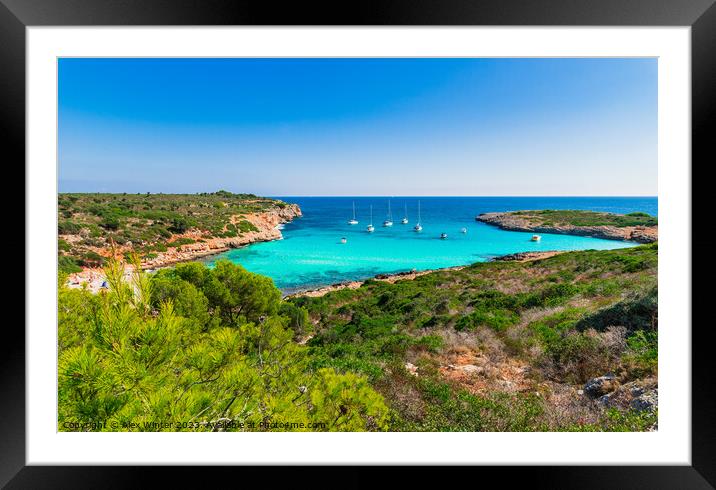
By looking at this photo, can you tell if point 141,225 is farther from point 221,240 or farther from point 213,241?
point 221,240

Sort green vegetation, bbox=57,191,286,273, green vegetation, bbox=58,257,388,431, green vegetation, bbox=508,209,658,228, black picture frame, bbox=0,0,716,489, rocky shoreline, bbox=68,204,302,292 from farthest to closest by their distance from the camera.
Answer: green vegetation, bbox=508,209,658,228 < rocky shoreline, bbox=68,204,302,292 < green vegetation, bbox=57,191,286,273 < green vegetation, bbox=58,257,388,431 < black picture frame, bbox=0,0,716,489

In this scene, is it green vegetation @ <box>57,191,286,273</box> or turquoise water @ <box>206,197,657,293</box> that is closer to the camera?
green vegetation @ <box>57,191,286,273</box>

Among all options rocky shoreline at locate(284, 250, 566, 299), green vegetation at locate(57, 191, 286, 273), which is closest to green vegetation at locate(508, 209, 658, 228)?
rocky shoreline at locate(284, 250, 566, 299)

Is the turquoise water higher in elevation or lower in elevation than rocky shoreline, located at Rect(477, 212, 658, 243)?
lower

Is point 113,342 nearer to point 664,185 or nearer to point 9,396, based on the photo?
point 9,396

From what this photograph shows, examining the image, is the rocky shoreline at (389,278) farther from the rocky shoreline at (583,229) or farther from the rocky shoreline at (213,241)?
the rocky shoreline at (583,229)

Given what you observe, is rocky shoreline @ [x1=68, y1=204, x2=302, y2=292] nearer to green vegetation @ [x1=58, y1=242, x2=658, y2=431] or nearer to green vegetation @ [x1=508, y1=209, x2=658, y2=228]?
green vegetation @ [x1=58, y1=242, x2=658, y2=431]
